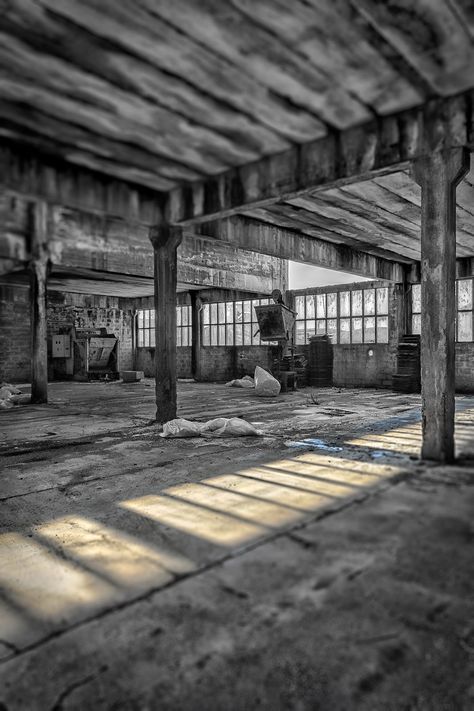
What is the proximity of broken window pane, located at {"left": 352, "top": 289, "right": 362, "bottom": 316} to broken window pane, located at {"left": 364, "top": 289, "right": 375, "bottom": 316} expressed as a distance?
0.17 m

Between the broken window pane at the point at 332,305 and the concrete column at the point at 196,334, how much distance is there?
551cm

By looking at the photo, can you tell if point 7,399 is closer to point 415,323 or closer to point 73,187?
point 73,187

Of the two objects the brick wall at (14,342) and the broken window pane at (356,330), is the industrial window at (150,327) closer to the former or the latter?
the brick wall at (14,342)

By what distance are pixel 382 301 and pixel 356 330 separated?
3.92 ft

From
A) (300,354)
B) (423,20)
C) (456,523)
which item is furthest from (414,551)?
(300,354)

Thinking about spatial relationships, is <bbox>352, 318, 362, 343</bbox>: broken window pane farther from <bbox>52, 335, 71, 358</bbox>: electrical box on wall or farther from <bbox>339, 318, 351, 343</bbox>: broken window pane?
<bbox>52, 335, 71, 358</bbox>: electrical box on wall

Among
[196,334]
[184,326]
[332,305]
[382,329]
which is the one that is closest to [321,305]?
[332,305]

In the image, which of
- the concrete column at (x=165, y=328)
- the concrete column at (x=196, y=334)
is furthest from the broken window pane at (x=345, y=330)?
the concrete column at (x=165, y=328)

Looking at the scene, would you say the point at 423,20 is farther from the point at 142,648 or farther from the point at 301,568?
the point at 142,648

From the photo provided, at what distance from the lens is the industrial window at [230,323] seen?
55.9ft

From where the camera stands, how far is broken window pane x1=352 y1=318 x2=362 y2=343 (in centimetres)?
1435

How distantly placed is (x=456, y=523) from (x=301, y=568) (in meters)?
1.15

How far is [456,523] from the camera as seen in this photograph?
9.32ft

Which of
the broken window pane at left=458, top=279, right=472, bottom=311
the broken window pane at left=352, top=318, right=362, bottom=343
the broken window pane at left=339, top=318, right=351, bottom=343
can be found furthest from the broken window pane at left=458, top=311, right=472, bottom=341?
the broken window pane at left=339, top=318, right=351, bottom=343
